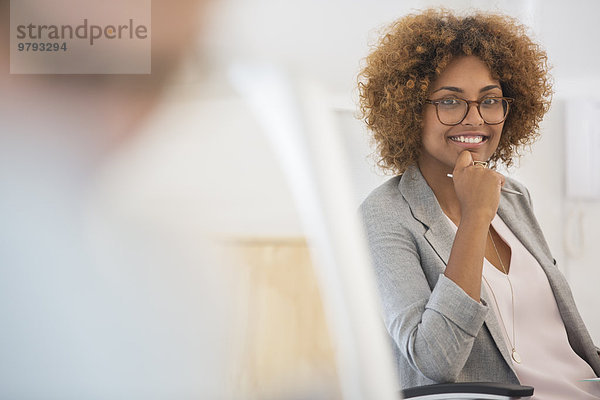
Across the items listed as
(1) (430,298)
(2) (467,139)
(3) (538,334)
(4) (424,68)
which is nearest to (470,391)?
(1) (430,298)

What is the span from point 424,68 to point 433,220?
0.74 ft

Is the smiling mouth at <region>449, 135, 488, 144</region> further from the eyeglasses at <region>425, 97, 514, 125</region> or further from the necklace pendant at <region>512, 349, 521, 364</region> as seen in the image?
the necklace pendant at <region>512, 349, 521, 364</region>

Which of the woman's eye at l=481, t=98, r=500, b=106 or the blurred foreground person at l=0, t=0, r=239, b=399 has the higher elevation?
the woman's eye at l=481, t=98, r=500, b=106

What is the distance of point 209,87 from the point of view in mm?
344

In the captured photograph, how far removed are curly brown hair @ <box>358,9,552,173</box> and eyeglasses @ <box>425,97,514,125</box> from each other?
0.10 feet

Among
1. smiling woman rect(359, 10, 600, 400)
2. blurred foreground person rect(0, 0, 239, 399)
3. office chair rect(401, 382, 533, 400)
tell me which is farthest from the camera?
smiling woman rect(359, 10, 600, 400)

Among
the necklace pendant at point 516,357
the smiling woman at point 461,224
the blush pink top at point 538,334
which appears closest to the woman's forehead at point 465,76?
the smiling woman at point 461,224

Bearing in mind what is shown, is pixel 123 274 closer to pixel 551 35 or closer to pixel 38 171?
pixel 38 171

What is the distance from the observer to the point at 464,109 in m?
0.93

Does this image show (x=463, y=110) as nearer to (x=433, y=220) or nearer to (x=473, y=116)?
(x=473, y=116)

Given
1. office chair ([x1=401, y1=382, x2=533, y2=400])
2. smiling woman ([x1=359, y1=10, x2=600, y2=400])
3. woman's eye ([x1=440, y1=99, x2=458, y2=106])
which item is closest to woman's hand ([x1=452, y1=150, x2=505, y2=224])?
smiling woman ([x1=359, y1=10, x2=600, y2=400])

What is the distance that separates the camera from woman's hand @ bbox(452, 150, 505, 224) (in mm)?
829

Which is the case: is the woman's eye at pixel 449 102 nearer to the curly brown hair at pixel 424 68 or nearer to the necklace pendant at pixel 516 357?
the curly brown hair at pixel 424 68

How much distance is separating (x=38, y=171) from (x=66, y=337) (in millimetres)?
97
